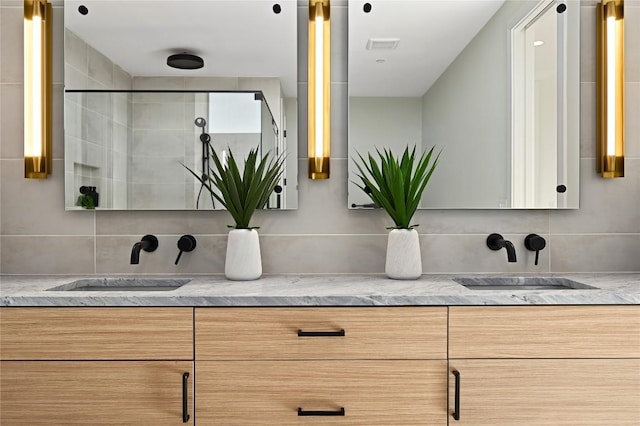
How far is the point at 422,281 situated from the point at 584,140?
89cm

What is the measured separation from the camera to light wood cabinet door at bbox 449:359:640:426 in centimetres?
144

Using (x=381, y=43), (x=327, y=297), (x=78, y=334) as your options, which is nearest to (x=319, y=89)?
(x=381, y=43)

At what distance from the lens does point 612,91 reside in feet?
6.40

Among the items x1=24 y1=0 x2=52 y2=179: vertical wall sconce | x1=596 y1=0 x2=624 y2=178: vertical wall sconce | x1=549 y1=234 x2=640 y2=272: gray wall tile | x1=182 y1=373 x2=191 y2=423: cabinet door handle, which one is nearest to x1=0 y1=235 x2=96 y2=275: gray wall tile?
x1=24 y1=0 x2=52 y2=179: vertical wall sconce

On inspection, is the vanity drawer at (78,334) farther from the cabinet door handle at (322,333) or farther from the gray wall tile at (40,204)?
the gray wall tile at (40,204)

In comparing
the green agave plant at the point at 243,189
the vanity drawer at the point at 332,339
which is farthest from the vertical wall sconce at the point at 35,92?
the vanity drawer at the point at 332,339

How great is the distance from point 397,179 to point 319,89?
476 millimetres

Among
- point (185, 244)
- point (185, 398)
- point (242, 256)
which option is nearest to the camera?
point (185, 398)

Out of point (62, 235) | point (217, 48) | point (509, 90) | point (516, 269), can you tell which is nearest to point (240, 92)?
point (217, 48)

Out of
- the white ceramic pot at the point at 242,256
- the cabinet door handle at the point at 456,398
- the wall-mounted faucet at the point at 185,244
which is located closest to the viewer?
the cabinet door handle at the point at 456,398

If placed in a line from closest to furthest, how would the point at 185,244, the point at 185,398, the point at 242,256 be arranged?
1. the point at 185,398
2. the point at 242,256
3. the point at 185,244

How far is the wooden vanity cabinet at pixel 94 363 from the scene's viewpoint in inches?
56.6

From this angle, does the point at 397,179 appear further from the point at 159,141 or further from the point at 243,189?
the point at 159,141

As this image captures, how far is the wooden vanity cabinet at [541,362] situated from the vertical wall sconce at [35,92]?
63.6 inches
